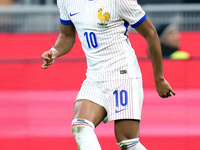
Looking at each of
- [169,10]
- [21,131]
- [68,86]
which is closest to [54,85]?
[68,86]

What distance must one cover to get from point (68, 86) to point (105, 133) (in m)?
0.94

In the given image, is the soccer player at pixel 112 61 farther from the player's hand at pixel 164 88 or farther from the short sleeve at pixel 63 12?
the short sleeve at pixel 63 12

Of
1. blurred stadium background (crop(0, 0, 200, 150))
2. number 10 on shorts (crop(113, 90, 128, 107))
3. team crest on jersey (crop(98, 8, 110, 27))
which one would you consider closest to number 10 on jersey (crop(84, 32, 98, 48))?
team crest on jersey (crop(98, 8, 110, 27))

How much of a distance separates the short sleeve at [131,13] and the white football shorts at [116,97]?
1.45 feet

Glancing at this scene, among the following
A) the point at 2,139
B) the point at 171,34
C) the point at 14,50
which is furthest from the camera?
the point at 14,50

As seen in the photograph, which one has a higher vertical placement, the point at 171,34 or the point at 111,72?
the point at 111,72

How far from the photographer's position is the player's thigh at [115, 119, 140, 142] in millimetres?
3898

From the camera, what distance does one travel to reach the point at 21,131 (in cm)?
584

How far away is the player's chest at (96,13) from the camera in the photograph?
3.87m

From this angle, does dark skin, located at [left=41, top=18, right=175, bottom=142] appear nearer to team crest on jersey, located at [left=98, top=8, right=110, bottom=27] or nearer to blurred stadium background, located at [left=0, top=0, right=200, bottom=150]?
team crest on jersey, located at [left=98, top=8, right=110, bottom=27]

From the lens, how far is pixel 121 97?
3.91 m

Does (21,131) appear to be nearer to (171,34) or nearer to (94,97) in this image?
(94,97)

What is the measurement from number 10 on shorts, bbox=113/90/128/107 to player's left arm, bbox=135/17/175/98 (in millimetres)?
299

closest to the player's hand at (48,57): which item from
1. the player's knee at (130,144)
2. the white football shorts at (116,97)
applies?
the white football shorts at (116,97)
